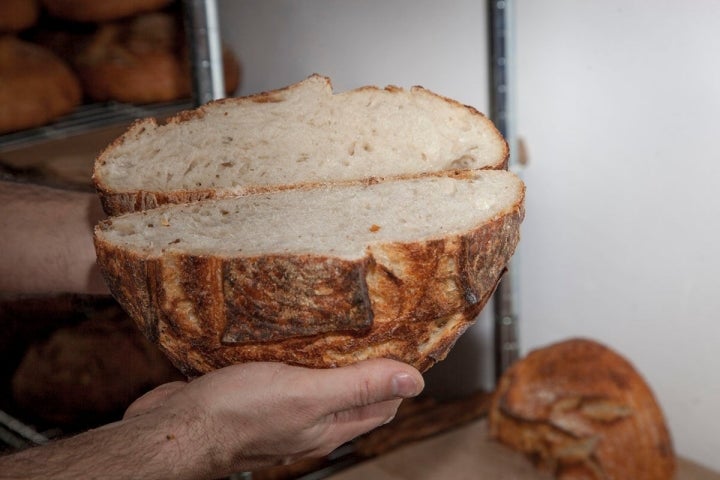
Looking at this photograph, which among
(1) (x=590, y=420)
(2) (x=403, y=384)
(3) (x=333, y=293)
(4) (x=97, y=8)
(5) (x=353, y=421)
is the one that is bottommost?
(1) (x=590, y=420)

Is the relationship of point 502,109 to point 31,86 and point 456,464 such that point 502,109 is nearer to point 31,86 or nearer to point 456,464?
point 456,464

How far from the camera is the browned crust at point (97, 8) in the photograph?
191 centimetres

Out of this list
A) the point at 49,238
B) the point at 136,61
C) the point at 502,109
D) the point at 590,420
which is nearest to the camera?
the point at 49,238

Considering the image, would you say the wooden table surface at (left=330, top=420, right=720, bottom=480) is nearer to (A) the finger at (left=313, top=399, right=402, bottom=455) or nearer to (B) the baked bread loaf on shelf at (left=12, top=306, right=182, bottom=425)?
(B) the baked bread loaf on shelf at (left=12, top=306, right=182, bottom=425)

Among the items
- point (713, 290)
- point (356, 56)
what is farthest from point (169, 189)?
point (713, 290)

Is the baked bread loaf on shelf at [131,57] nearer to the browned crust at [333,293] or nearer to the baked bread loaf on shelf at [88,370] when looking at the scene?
Result: the baked bread loaf on shelf at [88,370]

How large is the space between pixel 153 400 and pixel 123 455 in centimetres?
14

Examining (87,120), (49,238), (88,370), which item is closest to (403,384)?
(49,238)

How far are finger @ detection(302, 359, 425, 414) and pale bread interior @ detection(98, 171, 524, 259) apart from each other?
130mm

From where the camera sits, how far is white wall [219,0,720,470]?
1162 mm

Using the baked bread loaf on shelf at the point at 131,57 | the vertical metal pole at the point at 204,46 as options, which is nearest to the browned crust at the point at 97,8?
the baked bread loaf on shelf at the point at 131,57

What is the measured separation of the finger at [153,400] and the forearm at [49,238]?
1.16 feet

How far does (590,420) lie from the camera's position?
1412mm

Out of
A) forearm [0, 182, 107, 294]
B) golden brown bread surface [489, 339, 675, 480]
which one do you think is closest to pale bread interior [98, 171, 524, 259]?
forearm [0, 182, 107, 294]
